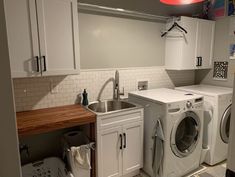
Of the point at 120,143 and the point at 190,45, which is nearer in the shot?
the point at 120,143

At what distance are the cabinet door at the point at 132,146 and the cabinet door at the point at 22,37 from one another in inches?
48.4

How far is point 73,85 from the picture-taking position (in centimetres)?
240

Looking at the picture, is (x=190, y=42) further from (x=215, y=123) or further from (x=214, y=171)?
(x=214, y=171)

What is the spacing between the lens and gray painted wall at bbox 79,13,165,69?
→ 242cm

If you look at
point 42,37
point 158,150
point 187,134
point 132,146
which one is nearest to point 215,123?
point 187,134

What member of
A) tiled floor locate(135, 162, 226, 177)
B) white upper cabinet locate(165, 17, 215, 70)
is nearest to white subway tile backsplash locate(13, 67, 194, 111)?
white upper cabinet locate(165, 17, 215, 70)

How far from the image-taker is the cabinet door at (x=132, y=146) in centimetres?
222

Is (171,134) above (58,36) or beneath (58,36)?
beneath

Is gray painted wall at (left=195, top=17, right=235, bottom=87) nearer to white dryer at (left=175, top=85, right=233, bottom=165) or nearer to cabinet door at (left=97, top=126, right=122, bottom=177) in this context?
white dryer at (left=175, top=85, right=233, bottom=165)

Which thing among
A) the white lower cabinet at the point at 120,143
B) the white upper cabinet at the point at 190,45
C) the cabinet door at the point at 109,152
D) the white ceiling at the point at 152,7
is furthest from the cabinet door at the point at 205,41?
the cabinet door at the point at 109,152

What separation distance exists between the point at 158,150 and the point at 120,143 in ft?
1.55

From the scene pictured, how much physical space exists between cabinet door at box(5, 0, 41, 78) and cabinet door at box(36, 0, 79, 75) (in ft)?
0.21

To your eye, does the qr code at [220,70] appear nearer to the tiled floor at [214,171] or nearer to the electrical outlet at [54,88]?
the tiled floor at [214,171]

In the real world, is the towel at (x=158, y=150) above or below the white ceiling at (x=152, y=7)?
below
